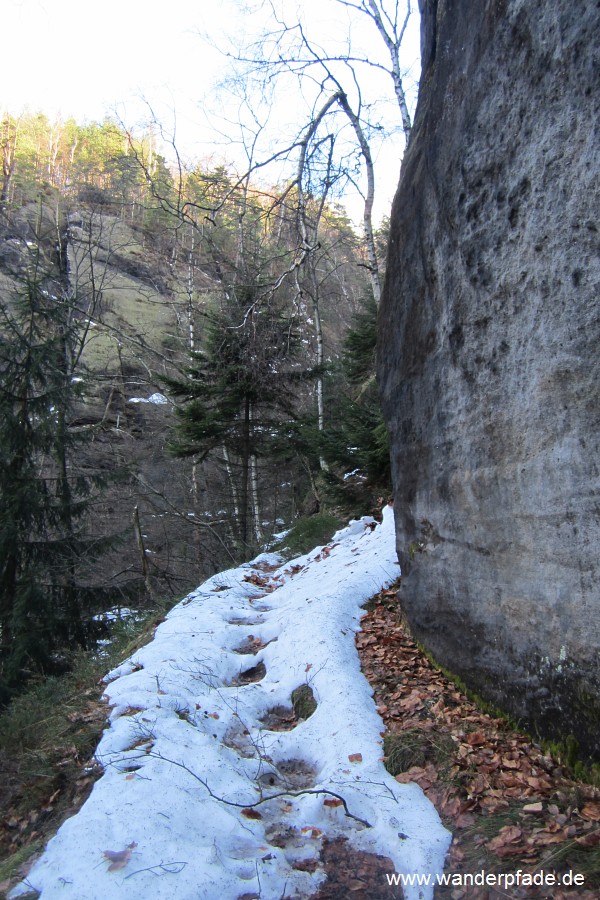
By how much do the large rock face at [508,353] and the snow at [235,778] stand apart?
0.98 meters

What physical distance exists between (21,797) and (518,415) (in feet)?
13.4

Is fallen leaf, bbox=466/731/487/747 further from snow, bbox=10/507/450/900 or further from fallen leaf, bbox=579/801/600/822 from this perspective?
fallen leaf, bbox=579/801/600/822

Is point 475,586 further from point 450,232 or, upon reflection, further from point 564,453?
point 450,232

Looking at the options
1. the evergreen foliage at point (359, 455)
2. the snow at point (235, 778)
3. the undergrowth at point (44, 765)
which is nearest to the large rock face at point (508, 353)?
the snow at point (235, 778)

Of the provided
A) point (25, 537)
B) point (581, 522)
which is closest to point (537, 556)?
point (581, 522)

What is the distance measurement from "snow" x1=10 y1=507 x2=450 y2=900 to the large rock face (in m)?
0.98

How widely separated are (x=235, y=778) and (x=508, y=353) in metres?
3.12

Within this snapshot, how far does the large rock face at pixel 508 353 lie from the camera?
8.98 ft

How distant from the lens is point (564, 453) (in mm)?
2838

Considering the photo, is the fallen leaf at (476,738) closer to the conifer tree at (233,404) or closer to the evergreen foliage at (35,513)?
the evergreen foliage at (35,513)

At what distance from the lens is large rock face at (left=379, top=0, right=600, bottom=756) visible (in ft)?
8.98

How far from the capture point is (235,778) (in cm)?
330

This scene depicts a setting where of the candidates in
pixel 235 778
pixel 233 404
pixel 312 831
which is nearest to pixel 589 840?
pixel 312 831

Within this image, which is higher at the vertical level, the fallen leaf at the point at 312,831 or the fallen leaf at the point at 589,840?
the fallen leaf at the point at 589,840
